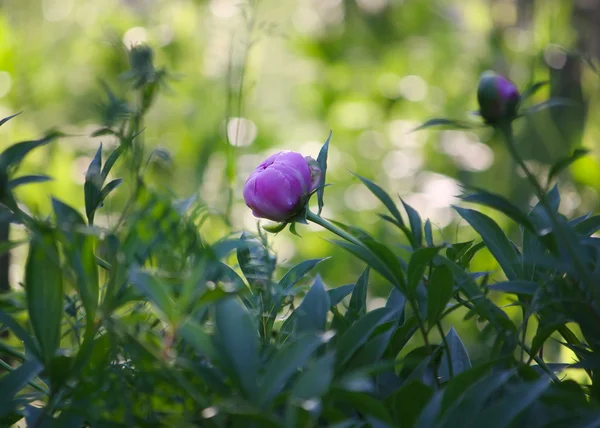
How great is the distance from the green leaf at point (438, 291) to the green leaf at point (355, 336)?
1.2 inches

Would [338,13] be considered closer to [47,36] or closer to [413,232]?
[47,36]

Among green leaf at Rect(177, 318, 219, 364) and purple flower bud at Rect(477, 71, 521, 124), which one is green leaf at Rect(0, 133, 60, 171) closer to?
green leaf at Rect(177, 318, 219, 364)

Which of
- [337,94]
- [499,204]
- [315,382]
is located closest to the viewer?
[315,382]

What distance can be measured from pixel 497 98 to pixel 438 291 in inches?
5.5

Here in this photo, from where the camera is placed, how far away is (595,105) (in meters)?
1.41

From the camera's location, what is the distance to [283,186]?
44 centimetres

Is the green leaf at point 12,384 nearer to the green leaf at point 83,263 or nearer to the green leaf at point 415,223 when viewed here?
the green leaf at point 83,263

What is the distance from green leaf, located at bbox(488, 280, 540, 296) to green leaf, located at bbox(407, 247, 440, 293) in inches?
1.5

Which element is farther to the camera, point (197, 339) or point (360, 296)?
point (360, 296)

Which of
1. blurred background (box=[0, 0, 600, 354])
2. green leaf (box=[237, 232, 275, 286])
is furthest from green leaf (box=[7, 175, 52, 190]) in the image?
blurred background (box=[0, 0, 600, 354])

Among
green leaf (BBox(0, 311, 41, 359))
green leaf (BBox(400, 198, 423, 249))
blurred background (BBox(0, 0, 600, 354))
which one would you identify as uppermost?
green leaf (BBox(400, 198, 423, 249))

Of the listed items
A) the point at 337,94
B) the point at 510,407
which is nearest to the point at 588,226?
the point at 510,407

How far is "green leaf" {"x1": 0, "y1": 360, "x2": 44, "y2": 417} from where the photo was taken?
319 millimetres

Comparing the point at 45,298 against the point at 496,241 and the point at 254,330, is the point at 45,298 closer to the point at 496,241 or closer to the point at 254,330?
the point at 254,330
